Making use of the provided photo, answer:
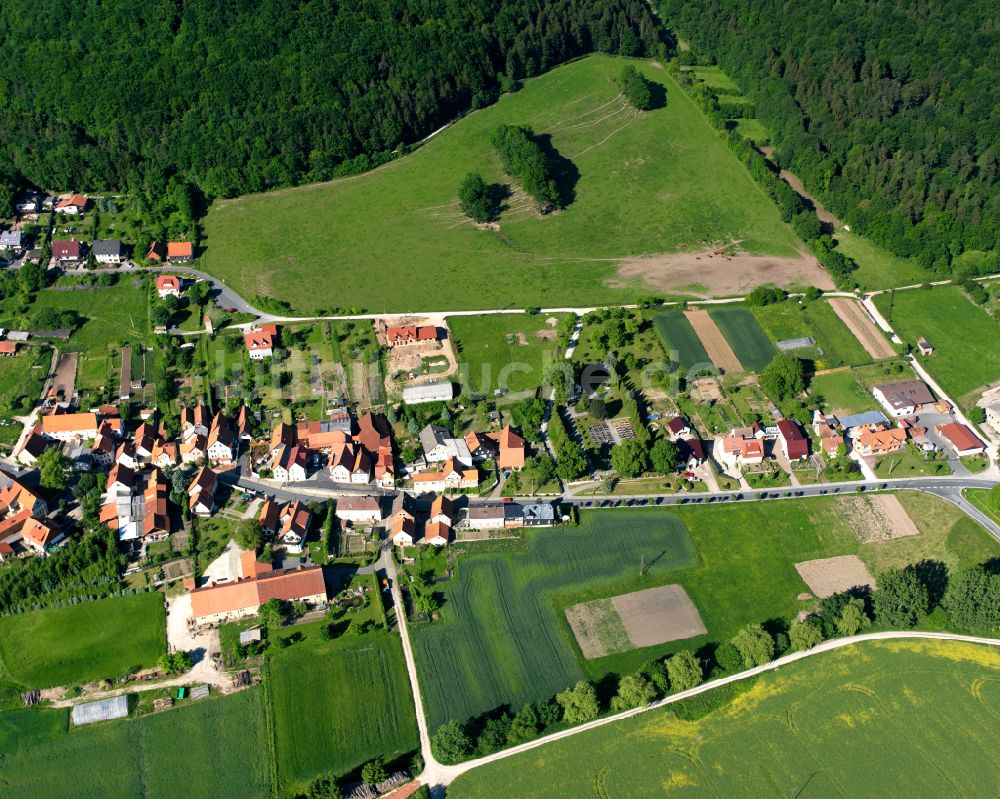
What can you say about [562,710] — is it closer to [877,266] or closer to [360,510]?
[360,510]

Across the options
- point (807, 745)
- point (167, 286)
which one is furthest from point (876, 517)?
point (167, 286)

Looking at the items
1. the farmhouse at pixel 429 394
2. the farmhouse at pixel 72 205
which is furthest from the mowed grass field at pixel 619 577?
the farmhouse at pixel 72 205

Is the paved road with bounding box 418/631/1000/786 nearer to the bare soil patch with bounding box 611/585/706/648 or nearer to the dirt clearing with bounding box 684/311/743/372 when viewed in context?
the bare soil patch with bounding box 611/585/706/648

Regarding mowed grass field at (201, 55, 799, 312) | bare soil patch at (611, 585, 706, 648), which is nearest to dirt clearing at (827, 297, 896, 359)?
mowed grass field at (201, 55, 799, 312)

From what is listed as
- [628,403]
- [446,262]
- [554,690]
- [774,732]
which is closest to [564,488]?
[628,403]

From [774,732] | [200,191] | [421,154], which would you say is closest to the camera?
[774,732]

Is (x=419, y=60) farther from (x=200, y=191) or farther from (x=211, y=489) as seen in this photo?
(x=211, y=489)
